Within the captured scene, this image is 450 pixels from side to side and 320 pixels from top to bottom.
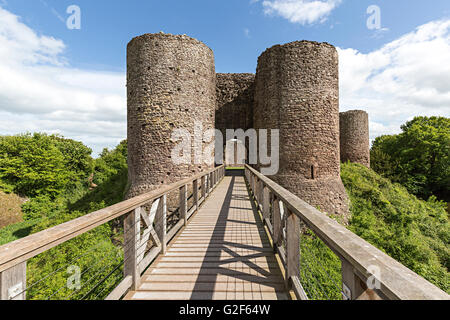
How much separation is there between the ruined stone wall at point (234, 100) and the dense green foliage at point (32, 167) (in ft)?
57.9

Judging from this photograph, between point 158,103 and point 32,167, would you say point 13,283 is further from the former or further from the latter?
point 32,167

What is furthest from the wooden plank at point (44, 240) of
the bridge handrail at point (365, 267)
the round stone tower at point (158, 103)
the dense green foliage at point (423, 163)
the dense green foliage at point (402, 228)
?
the dense green foliage at point (423, 163)

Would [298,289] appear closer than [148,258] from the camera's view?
Yes

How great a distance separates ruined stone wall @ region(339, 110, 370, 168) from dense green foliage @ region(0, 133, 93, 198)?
26.2 meters

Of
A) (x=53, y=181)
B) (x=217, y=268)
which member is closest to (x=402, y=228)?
(x=217, y=268)

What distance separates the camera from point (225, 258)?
2.82 m

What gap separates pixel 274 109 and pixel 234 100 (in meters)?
4.76

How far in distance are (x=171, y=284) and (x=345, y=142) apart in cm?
1861

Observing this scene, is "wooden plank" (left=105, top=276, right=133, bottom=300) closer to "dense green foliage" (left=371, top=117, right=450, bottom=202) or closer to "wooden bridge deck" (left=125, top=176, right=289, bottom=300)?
"wooden bridge deck" (left=125, top=176, right=289, bottom=300)

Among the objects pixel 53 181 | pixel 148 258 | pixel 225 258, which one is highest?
pixel 148 258

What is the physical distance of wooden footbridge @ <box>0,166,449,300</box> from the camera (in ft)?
2.86

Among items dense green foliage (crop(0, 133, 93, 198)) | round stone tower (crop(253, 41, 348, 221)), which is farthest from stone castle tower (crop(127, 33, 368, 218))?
dense green foliage (crop(0, 133, 93, 198))
